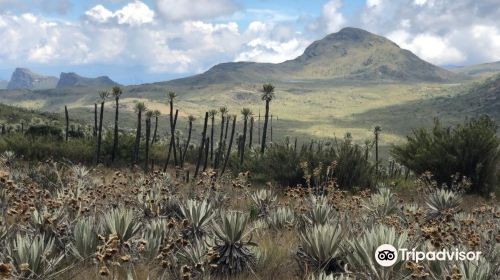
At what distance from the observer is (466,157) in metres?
18.5

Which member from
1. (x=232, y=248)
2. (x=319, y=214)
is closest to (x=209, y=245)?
(x=232, y=248)

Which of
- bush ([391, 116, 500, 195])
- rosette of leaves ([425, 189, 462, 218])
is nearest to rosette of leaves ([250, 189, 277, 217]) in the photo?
rosette of leaves ([425, 189, 462, 218])

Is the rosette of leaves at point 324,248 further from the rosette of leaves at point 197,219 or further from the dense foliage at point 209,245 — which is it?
the rosette of leaves at point 197,219

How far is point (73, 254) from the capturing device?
5969mm

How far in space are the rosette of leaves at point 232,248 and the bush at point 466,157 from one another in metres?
13.9

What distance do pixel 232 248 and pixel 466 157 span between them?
14.8 metres

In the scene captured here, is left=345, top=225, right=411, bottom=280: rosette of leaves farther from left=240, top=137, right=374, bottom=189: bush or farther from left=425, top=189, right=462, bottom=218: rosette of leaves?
left=240, top=137, right=374, bottom=189: bush

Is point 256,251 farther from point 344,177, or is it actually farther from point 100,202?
point 344,177

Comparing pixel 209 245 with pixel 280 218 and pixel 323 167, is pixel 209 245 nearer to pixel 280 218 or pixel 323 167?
pixel 280 218

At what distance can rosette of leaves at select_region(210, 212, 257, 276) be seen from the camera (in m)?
6.23

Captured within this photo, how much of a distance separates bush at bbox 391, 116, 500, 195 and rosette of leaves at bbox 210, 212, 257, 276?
13891 mm

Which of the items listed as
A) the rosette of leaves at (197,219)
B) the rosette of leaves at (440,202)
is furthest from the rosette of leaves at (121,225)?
the rosette of leaves at (440,202)

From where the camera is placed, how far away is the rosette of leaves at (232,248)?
6.23m

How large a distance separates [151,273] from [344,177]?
13.3 m
